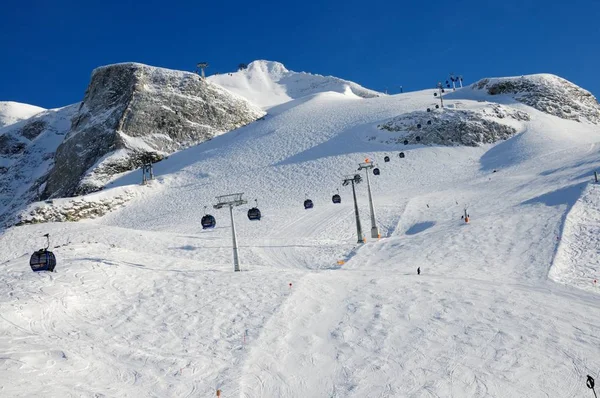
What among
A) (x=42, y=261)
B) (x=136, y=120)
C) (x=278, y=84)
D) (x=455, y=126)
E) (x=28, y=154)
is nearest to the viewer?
(x=42, y=261)

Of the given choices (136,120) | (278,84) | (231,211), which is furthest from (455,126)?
(278,84)

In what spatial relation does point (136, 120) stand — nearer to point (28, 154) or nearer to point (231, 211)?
point (28, 154)

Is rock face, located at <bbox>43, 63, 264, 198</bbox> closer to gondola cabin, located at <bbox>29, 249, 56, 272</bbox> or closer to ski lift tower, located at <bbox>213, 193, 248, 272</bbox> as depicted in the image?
ski lift tower, located at <bbox>213, 193, 248, 272</bbox>

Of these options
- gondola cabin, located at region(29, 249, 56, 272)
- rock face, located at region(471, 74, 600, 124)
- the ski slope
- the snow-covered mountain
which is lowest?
the ski slope

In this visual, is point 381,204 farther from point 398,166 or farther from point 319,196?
point 398,166

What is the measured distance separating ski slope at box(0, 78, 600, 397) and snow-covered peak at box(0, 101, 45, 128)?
15002cm

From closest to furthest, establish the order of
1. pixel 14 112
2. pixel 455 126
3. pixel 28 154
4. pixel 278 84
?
pixel 455 126, pixel 28 154, pixel 14 112, pixel 278 84

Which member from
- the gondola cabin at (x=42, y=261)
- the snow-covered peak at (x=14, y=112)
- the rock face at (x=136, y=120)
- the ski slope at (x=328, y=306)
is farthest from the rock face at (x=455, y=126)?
the snow-covered peak at (x=14, y=112)

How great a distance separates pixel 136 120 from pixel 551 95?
74892 mm

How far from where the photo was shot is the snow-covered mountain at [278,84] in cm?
15525

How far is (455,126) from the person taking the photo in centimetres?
6656

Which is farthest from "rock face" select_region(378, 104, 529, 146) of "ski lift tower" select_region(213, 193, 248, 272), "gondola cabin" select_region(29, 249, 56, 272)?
"gondola cabin" select_region(29, 249, 56, 272)

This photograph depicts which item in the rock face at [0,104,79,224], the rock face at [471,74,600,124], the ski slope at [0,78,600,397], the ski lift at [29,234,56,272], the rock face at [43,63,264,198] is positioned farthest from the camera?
the rock face at [0,104,79,224]

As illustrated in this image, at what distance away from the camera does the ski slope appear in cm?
1221
